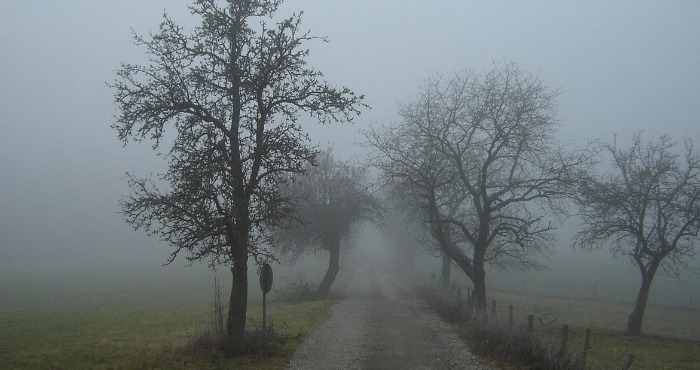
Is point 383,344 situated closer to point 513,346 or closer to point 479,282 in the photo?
point 513,346

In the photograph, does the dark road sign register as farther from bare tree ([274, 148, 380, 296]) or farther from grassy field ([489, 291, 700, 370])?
bare tree ([274, 148, 380, 296])

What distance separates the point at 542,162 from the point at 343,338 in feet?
45.0

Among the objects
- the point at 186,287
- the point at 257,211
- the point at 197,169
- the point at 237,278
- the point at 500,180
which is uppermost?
the point at 500,180

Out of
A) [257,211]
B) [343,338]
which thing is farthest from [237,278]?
[343,338]

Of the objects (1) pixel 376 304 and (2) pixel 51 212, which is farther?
(2) pixel 51 212

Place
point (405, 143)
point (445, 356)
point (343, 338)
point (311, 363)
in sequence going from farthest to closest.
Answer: point (405, 143) < point (343, 338) < point (445, 356) < point (311, 363)

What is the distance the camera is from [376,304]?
1091 inches

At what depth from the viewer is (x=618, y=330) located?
2648 centimetres

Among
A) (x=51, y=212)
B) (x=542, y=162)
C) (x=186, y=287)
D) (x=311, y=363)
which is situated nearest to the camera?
(x=311, y=363)

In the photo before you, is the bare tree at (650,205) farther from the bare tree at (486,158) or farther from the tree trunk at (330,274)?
the tree trunk at (330,274)

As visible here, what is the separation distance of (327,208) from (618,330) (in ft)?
61.3

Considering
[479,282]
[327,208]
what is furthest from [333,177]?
[479,282]

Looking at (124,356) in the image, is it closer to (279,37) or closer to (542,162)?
(279,37)

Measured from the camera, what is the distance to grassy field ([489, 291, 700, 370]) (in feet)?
60.2
